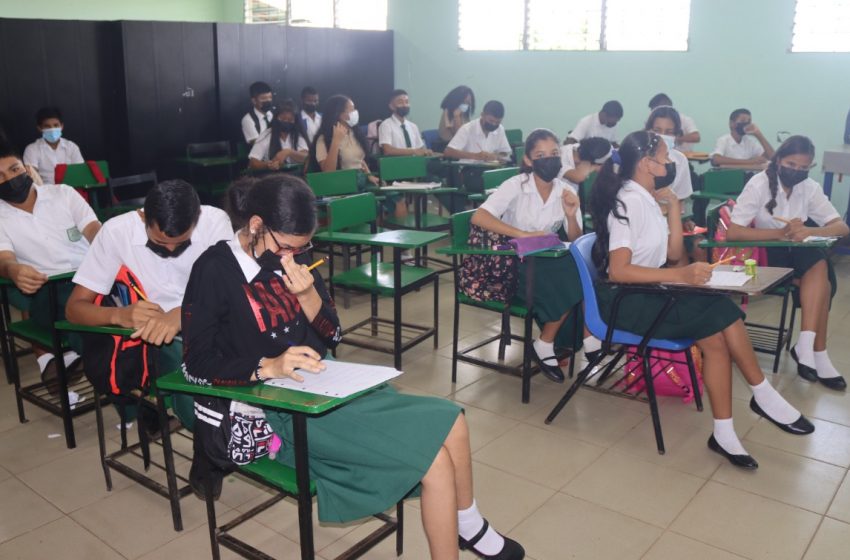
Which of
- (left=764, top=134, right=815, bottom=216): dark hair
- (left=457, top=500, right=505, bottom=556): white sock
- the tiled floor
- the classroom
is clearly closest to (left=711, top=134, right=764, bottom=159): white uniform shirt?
the classroom

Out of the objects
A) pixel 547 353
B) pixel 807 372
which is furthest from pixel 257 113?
pixel 807 372

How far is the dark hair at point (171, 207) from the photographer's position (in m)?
2.33

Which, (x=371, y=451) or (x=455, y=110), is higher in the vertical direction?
(x=455, y=110)

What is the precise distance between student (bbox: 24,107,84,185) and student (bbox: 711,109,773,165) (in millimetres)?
5268

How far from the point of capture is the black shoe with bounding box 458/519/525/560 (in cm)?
216

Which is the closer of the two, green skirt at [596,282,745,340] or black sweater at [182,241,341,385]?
black sweater at [182,241,341,385]

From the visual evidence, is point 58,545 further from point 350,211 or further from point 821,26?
point 821,26

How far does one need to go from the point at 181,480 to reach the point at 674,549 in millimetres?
1726

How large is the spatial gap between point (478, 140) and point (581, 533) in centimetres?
486

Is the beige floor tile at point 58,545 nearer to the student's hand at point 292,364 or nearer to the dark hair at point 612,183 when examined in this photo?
the student's hand at point 292,364

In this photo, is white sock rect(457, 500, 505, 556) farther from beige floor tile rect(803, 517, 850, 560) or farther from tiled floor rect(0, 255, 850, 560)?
beige floor tile rect(803, 517, 850, 560)

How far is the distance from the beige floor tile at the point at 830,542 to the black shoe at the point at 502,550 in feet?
2.92

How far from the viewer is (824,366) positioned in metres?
3.71

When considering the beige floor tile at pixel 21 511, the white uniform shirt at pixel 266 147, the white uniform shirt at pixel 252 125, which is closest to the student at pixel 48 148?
the white uniform shirt at pixel 266 147
